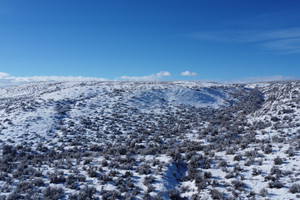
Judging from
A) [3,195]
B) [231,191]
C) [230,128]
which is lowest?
[3,195]

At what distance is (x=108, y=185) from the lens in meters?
8.77

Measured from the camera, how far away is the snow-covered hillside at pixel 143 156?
8141 mm

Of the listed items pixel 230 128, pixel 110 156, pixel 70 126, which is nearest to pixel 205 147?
pixel 230 128

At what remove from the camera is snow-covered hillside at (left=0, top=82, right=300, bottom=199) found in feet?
26.7

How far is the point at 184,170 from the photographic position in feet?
35.0

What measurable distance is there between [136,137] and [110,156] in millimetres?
4526

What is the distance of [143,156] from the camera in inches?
499

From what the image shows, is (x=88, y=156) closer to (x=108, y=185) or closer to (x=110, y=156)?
(x=110, y=156)

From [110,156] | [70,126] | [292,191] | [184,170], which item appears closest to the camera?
[292,191]

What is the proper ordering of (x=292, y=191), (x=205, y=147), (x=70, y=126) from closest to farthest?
(x=292, y=191) → (x=205, y=147) → (x=70, y=126)

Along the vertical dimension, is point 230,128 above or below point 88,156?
above

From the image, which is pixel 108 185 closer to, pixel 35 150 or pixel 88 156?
pixel 88 156

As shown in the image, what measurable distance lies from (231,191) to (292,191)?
217 cm

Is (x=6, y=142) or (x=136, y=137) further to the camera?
(x=136, y=137)
